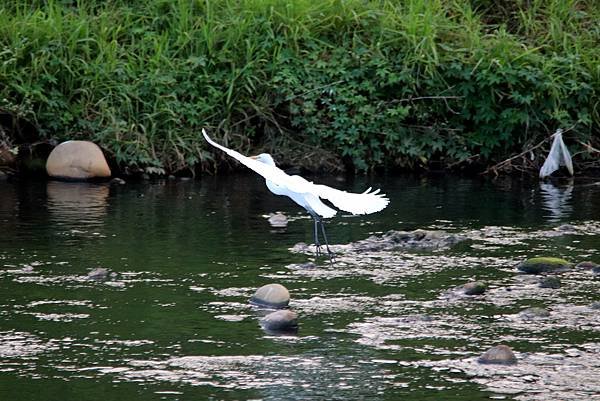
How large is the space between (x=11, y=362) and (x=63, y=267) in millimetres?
2384

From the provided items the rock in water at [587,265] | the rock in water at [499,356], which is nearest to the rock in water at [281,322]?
the rock in water at [499,356]

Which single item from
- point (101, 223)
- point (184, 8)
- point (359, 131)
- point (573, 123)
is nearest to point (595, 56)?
point (573, 123)

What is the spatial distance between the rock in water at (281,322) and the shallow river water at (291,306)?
0.25ft

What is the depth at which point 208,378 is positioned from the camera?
19.4 ft

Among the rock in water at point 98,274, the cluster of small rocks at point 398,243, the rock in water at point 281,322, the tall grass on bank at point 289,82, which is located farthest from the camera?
the tall grass on bank at point 289,82

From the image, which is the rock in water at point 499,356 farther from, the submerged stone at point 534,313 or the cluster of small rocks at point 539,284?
the submerged stone at point 534,313

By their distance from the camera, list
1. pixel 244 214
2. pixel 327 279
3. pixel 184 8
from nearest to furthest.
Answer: pixel 327 279
pixel 244 214
pixel 184 8

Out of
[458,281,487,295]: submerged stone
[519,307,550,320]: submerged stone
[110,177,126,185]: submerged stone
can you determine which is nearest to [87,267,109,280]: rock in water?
[458,281,487,295]: submerged stone

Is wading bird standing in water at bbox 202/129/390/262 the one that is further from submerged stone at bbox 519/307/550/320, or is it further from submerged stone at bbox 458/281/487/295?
submerged stone at bbox 519/307/550/320

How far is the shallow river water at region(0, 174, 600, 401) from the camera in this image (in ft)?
19.2

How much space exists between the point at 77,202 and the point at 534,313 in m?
5.76

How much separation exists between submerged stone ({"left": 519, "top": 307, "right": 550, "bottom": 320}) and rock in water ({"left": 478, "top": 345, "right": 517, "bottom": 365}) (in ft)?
3.06

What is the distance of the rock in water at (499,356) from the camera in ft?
20.0

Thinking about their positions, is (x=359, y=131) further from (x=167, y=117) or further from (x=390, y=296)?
(x=390, y=296)
